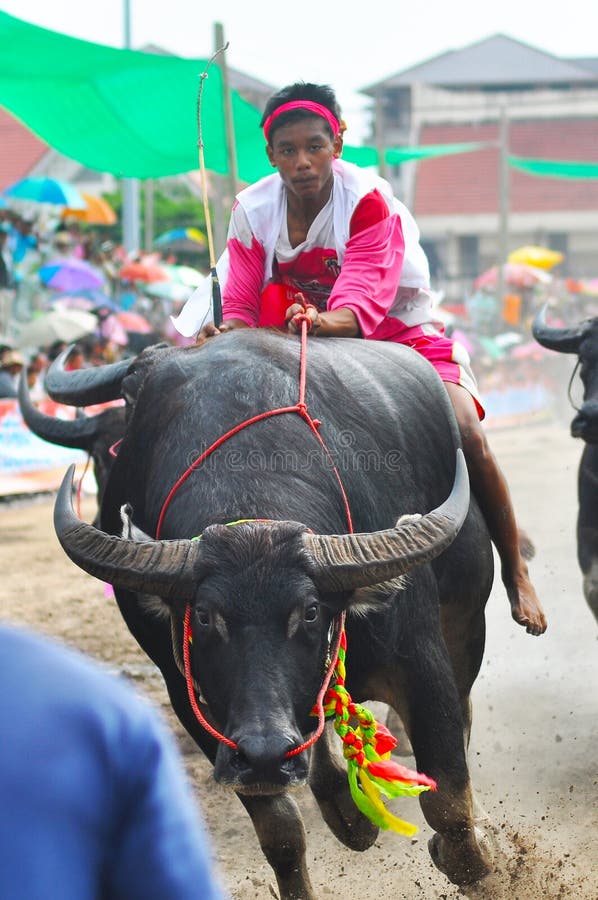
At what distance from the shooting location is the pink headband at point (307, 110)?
3.76m

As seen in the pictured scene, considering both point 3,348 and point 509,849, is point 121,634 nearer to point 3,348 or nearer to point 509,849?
point 509,849

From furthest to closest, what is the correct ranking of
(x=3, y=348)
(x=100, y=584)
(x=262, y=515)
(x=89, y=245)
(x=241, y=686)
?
(x=89, y=245)
(x=3, y=348)
(x=100, y=584)
(x=262, y=515)
(x=241, y=686)

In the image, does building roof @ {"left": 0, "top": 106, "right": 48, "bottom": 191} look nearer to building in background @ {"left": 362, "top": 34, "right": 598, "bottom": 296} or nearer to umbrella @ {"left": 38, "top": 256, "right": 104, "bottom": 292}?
building in background @ {"left": 362, "top": 34, "right": 598, "bottom": 296}

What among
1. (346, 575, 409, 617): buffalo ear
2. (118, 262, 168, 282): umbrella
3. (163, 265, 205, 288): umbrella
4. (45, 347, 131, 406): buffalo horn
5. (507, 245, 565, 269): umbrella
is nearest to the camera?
(346, 575, 409, 617): buffalo ear

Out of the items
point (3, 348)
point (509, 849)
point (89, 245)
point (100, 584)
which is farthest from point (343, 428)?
point (89, 245)

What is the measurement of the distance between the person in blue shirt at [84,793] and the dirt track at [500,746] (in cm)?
270

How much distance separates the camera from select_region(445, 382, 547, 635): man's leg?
3.88m

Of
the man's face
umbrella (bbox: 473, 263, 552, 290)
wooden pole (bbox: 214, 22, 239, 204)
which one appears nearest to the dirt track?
the man's face

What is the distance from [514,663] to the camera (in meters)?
6.29

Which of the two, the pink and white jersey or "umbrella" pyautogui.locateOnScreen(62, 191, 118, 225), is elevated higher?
the pink and white jersey

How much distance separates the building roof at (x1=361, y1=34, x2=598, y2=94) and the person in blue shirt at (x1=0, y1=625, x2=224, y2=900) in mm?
43993

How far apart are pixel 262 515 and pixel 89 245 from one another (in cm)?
1312

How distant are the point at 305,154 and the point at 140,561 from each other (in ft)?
4.98

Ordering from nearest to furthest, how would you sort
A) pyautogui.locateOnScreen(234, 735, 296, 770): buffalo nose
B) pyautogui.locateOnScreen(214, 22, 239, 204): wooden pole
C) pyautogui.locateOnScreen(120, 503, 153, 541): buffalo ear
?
1. pyautogui.locateOnScreen(234, 735, 296, 770): buffalo nose
2. pyautogui.locateOnScreen(120, 503, 153, 541): buffalo ear
3. pyautogui.locateOnScreen(214, 22, 239, 204): wooden pole
